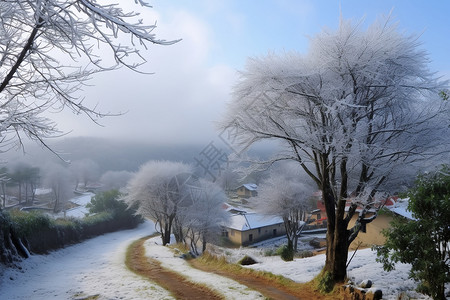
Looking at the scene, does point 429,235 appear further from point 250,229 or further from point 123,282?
point 250,229

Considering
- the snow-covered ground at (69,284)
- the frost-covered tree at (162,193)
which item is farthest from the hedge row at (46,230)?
the frost-covered tree at (162,193)

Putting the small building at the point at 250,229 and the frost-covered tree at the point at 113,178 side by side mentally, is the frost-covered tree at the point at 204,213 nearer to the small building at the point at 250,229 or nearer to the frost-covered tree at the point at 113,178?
the small building at the point at 250,229

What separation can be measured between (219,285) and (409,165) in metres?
6.99

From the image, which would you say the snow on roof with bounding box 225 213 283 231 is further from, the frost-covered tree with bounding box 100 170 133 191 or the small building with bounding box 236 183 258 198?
the frost-covered tree with bounding box 100 170 133 191

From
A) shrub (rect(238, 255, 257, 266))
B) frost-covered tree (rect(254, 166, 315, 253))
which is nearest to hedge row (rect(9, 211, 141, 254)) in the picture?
shrub (rect(238, 255, 257, 266))

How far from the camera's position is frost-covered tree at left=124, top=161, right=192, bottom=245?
27625 millimetres

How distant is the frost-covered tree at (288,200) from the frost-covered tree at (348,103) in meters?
19.2

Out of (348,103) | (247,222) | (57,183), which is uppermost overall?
(348,103)

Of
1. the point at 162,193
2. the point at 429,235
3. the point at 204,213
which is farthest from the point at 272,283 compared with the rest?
the point at 162,193

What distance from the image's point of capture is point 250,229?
39594 mm

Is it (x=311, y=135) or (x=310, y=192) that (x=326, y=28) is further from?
(x=310, y=192)

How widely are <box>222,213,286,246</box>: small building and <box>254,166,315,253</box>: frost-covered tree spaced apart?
8.61 meters

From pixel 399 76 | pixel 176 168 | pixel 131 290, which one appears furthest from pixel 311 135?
pixel 176 168

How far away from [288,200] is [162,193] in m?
12.3
